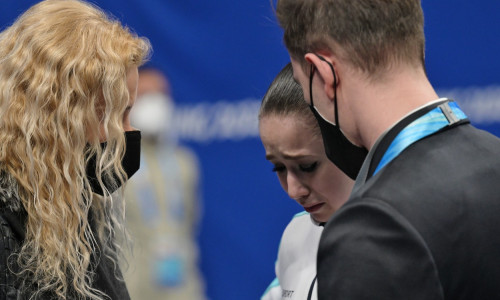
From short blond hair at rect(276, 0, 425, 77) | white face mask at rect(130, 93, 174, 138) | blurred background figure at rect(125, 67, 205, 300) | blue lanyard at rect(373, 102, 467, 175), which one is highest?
short blond hair at rect(276, 0, 425, 77)

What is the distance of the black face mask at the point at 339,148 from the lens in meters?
1.27

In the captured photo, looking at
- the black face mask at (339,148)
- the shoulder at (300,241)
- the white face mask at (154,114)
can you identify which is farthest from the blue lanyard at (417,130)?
the white face mask at (154,114)

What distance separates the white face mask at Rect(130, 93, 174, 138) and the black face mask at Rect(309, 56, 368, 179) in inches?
73.6

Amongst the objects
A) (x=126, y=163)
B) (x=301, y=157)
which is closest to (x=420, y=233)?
(x=301, y=157)

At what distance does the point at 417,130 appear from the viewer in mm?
1098

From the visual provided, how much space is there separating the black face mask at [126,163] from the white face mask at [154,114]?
53.2 inches

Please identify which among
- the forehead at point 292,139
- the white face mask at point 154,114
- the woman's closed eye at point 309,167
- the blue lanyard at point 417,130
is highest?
the blue lanyard at point 417,130

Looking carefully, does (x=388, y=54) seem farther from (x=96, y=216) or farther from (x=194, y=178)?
(x=194, y=178)

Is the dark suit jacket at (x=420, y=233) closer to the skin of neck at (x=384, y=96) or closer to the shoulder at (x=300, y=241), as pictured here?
the skin of neck at (x=384, y=96)

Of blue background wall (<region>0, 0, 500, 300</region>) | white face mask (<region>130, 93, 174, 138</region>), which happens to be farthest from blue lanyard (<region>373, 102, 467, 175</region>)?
white face mask (<region>130, 93, 174, 138</region>)

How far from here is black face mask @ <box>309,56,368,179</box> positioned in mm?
1271

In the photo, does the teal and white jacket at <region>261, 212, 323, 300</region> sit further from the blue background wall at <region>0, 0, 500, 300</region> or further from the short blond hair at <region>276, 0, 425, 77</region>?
the blue background wall at <region>0, 0, 500, 300</region>

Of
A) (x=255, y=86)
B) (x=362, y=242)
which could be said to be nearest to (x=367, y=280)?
(x=362, y=242)

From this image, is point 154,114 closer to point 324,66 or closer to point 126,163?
point 126,163
